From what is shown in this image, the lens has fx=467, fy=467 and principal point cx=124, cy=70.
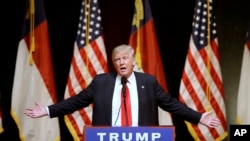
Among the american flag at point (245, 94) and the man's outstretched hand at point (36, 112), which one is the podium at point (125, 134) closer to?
the man's outstretched hand at point (36, 112)

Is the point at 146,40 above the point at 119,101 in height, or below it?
above

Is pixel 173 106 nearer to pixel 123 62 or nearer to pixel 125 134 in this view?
pixel 123 62

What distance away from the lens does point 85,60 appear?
5047mm

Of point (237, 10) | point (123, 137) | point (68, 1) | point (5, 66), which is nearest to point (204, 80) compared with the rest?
point (237, 10)

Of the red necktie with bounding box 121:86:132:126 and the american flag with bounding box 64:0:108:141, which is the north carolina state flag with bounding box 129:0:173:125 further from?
the red necktie with bounding box 121:86:132:126

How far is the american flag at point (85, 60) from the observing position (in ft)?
16.5

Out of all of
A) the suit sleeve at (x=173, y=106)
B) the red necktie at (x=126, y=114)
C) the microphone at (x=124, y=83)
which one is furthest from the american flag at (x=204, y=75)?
the microphone at (x=124, y=83)

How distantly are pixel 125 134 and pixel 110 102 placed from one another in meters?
0.68

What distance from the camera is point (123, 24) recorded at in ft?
19.0

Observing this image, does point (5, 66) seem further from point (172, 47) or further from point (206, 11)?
point (206, 11)

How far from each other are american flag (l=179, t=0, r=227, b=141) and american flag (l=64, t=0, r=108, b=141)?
0.94 meters

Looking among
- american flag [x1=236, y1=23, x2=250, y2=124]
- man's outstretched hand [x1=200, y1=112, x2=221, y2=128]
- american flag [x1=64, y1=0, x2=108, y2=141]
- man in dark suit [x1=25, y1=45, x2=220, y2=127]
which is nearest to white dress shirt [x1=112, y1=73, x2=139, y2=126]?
man in dark suit [x1=25, y1=45, x2=220, y2=127]

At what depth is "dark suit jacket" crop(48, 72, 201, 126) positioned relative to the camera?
306cm

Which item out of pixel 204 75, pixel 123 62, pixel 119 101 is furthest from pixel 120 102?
pixel 204 75
